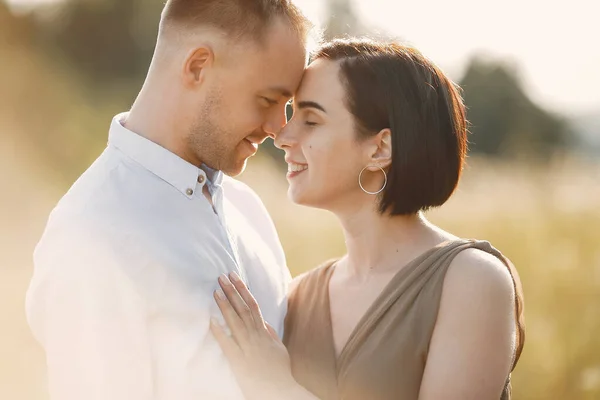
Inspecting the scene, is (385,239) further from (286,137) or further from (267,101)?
(267,101)

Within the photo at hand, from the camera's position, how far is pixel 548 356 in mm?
4863

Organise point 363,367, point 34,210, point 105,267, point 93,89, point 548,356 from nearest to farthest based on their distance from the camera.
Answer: point 105,267, point 363,367, point 548,356, point 34,210, point 93,89

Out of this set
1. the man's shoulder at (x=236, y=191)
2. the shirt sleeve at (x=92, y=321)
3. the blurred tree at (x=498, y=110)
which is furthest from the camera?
the blurred tree at (x=498, y=110)

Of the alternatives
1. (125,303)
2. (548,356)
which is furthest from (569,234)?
(125,303)

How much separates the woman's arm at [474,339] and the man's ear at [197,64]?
1129 mm

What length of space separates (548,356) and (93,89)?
41.9ft

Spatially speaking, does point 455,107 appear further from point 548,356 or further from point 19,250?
point 19,250

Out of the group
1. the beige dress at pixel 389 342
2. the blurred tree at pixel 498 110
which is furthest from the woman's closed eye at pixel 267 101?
the blurred tree at pixel 498 110

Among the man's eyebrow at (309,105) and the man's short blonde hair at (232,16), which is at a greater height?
the man's short blonde hair at (232,16)

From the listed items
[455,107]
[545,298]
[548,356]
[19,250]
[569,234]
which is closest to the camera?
[455,107]

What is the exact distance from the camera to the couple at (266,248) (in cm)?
247

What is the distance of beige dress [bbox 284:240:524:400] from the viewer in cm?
270

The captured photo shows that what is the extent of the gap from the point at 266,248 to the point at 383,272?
0.53 meters

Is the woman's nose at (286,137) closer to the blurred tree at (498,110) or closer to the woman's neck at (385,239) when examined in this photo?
the woman's neck at (385,239)
